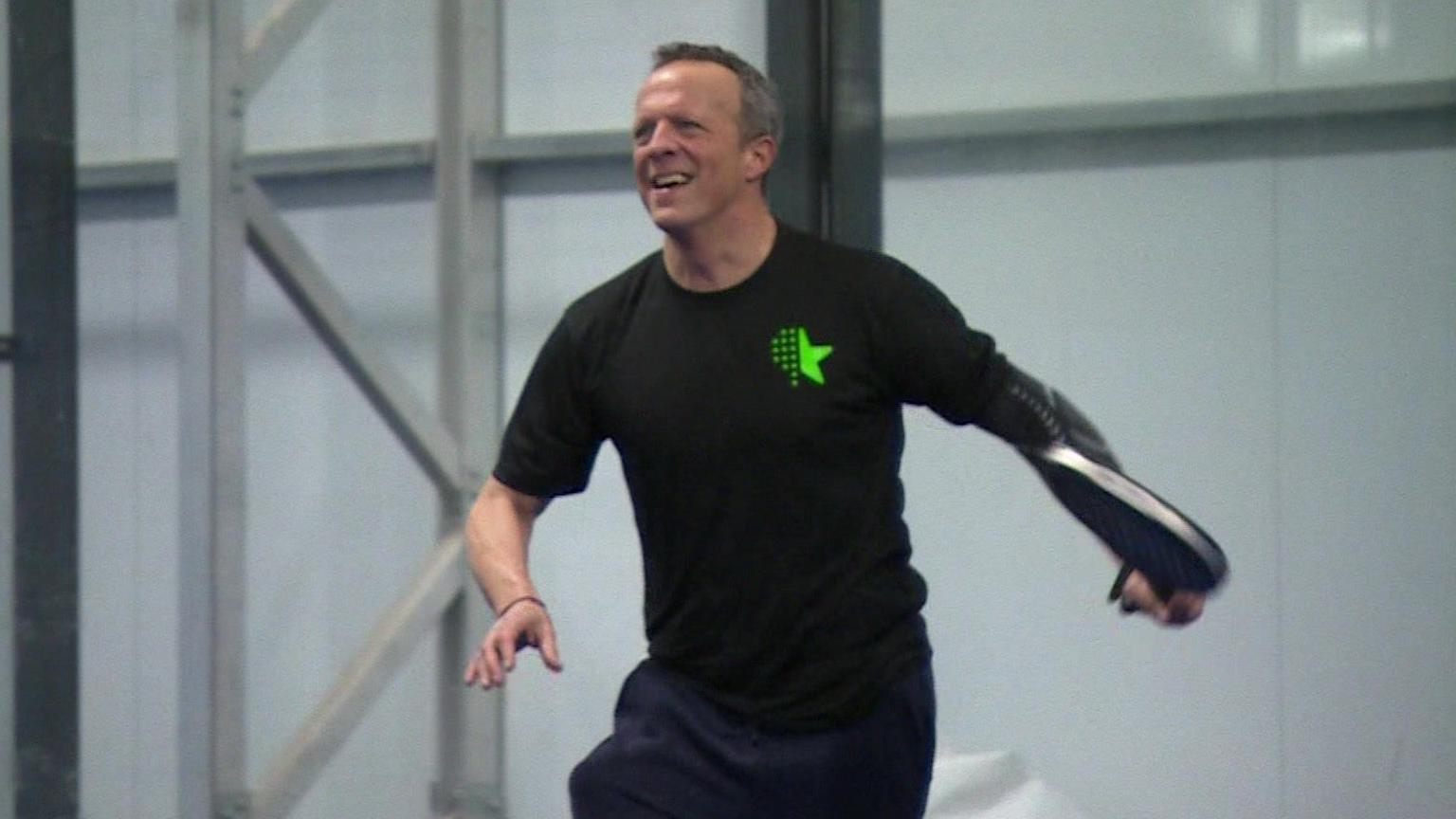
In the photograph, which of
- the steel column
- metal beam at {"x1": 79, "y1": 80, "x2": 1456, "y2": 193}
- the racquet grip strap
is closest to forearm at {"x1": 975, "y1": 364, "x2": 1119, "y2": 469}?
the racquet grip strap

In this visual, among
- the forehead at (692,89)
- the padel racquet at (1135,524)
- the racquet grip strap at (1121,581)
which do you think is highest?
the forehead at (692,89)

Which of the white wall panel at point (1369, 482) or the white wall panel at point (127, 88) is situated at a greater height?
the white wall panel at point (127, 88)

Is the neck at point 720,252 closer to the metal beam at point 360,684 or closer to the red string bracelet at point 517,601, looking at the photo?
the red string bracelet at point 517,601

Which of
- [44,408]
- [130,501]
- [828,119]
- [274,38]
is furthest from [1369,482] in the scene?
[130,501]

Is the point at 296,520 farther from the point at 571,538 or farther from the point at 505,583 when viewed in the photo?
the point at 505,583

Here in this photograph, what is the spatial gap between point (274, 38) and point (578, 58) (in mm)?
859

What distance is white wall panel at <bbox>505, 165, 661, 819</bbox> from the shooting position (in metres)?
4.92

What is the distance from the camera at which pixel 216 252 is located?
416 centimetres

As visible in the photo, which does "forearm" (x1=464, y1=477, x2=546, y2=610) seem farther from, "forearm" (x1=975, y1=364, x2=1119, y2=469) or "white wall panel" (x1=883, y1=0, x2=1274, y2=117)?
"white wall panel" (x1=883, y1=0, x2=1274, y2=117)

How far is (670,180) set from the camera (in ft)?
8.82

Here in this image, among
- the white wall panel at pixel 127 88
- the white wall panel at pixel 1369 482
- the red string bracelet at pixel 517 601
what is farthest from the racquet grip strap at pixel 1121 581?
the white wall panel at pixel 127 88

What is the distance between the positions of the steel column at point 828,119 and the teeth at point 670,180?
1937 millimetres

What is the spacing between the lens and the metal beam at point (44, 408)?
167 inches

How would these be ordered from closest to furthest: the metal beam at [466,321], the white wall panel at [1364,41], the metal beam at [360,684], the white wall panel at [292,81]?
the white wall panel at [1364,41] → the metal beam at [360,684] → the metal beam at [466,321] → the white wall panel at [292,81]
